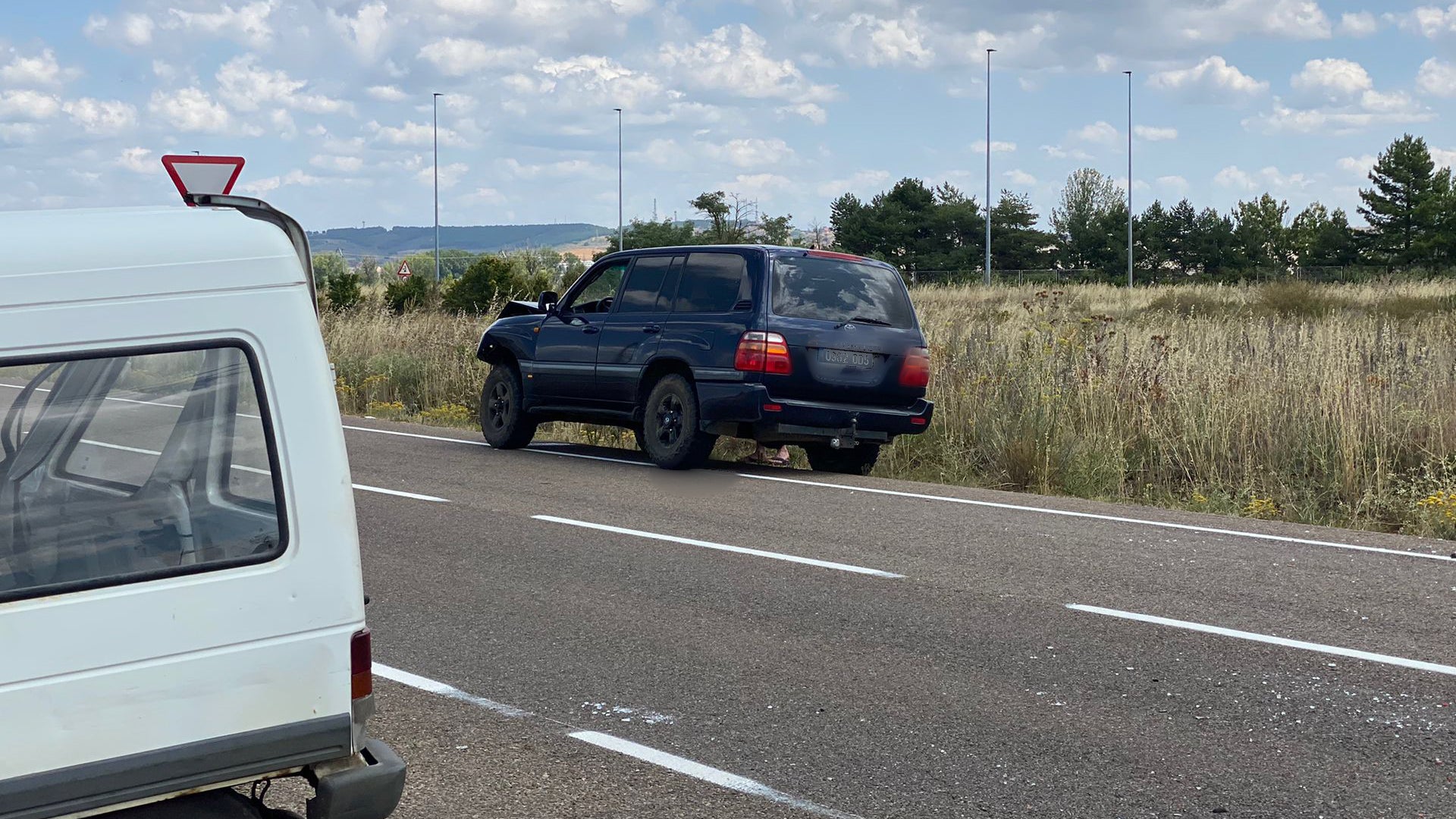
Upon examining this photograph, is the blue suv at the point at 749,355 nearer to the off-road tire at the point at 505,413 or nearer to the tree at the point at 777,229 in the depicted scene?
the off-road tire at the point at 505,413

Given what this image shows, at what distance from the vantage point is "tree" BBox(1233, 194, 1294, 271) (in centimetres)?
7000

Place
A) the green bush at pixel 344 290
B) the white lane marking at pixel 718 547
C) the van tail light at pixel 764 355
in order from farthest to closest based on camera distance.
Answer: the green bush at pixel 344 290 < the van tail light at pixel 764 355 < the white lane marking at pixel 718 547

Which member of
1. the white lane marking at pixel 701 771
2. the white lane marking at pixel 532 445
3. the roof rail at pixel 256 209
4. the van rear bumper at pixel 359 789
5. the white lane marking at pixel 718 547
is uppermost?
the roof rail at pixel 256 209

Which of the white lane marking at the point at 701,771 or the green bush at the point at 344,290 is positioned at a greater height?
the green bush at the point at 344,290

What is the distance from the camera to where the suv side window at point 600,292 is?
14.3 meters

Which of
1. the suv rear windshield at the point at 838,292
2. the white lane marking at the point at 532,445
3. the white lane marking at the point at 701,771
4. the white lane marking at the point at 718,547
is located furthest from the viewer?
the white lane marking at the point at 532,445

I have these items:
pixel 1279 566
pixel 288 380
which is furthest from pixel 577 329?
pixel 288 380

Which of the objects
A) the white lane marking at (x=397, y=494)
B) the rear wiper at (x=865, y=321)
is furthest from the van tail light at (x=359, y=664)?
the rear wiper at (x=865, y=321)

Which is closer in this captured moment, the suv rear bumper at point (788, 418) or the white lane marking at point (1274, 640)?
the white lane marking at point (1274, 640)

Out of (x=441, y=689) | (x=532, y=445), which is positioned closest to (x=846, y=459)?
(x=532, y=445)

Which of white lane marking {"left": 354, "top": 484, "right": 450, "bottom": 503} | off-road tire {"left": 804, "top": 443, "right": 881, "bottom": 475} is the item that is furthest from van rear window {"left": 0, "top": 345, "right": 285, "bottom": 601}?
off-road tire {"left": 804, "top": 443, "right": 881, "bottom": 475}

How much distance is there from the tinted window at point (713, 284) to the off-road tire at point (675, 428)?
69 cm

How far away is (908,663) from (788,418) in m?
6.08

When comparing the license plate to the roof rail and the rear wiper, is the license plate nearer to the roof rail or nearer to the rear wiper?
the rear wiper
